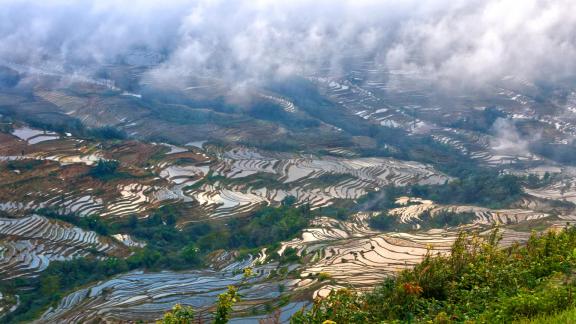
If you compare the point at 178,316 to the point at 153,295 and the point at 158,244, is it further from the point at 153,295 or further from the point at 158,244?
the point at 158,244

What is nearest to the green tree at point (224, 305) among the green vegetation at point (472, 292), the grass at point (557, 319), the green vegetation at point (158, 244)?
the green vegetation at point (472, 292)

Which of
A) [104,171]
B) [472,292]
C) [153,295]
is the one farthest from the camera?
[104,171]

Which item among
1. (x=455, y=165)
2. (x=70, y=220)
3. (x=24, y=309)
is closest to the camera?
(x=24, y=309)

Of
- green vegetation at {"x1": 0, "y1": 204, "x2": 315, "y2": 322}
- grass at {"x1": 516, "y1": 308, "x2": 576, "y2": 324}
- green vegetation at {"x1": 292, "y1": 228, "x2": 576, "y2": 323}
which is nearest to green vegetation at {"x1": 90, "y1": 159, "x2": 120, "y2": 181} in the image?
green vegetation at {"x1": 0, "y1": 204, "x2": 315, "y2": 322}

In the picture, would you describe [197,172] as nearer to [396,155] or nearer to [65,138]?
[65,138]

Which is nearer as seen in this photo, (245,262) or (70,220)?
(245,262)

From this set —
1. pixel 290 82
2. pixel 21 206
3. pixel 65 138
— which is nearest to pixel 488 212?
pixel 21 206

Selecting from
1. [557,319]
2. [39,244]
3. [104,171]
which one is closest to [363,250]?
[39,244]

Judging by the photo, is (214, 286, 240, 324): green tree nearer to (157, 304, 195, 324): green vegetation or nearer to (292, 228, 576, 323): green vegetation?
(157, 304, 195, 324): green vegetation

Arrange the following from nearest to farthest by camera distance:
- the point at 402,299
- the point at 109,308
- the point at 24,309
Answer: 1. the point at 402,299
2. the point at 109,308
3. the point at 24,309
